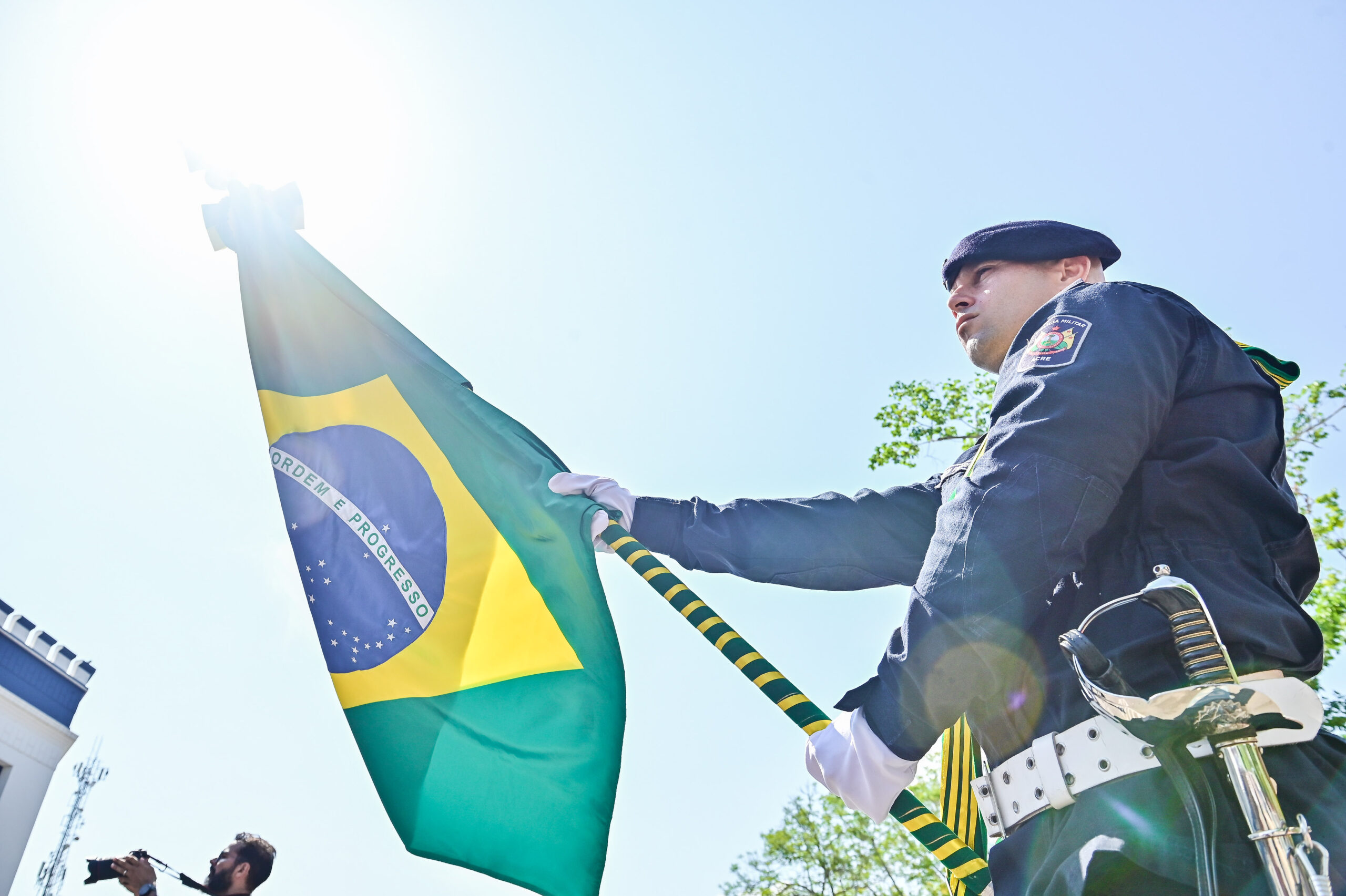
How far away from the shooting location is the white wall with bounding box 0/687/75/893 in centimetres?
1554

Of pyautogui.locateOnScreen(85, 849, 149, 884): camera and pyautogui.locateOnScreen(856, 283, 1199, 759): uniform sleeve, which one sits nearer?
pyautogui.locateOnScreen(856, 283, 1199, 759): uniform sleeve

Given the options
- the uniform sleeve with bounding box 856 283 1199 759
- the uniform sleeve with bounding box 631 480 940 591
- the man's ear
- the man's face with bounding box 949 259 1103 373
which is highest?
the man's ear

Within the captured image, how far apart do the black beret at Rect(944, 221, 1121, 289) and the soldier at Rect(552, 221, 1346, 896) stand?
57cm

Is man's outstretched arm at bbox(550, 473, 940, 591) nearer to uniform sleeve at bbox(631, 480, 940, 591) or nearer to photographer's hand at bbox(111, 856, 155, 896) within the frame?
uniform sleeve at bbox(631, 480, 940, 591)

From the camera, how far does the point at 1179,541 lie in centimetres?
157

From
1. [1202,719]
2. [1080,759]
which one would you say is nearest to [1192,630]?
[1202,719]

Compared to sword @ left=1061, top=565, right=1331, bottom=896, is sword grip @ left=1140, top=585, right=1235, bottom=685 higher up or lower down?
higher up

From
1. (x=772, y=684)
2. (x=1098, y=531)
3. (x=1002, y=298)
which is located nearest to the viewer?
(x=1098, y=531)

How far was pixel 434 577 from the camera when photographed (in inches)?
143

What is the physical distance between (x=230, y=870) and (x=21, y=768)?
44.9 ft

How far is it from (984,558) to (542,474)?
2.31m

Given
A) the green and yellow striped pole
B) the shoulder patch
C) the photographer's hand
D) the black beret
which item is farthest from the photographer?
the shoulder patch

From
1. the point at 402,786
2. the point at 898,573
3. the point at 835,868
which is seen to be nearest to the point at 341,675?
the point at 402,786

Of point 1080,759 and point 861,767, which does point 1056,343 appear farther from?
point 861,767
